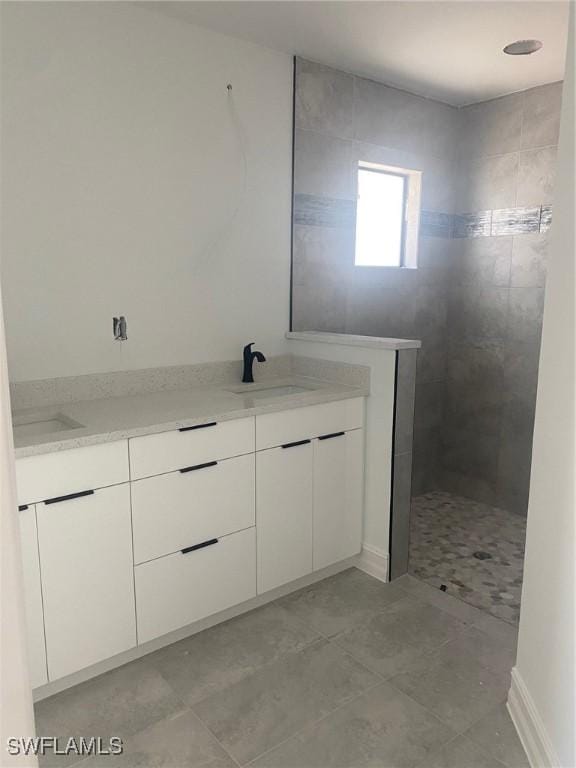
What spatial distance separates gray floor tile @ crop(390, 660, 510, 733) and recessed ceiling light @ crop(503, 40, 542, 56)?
2.84 meters

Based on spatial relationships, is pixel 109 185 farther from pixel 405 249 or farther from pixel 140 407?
pixel 405 249

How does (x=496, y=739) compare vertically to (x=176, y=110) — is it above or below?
below

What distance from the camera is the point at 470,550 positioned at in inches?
A: 130

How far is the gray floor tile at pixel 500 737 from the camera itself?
1795mm

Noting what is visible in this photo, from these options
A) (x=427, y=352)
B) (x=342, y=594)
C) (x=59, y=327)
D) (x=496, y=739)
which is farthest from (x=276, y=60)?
(x=496, y=739)

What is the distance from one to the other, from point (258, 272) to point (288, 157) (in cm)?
64

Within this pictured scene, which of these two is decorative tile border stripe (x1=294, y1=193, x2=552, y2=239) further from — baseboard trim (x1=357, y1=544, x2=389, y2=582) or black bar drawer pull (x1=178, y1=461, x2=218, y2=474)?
baseboard trim (x1=357, y1=544, x2=389, y2=582)

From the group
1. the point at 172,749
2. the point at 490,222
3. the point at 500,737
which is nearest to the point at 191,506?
the point at 172,749

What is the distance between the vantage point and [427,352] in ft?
13.4

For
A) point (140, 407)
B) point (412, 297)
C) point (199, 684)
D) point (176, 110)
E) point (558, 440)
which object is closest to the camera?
point (558, 440)

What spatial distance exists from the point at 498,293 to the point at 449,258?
0.44 m

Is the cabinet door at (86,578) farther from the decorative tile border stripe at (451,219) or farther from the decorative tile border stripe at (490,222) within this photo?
the decorative tile border stripe at (490,222)

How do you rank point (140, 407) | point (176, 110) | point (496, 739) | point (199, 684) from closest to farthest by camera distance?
1. point (496, 739)
2. point (199, 684)
3. point (140, 407)
4. point (176, 110)

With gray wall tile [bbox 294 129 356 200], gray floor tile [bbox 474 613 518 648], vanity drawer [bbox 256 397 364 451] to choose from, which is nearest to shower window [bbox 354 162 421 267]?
gray wall tile [bbox 294 129 356 200]
